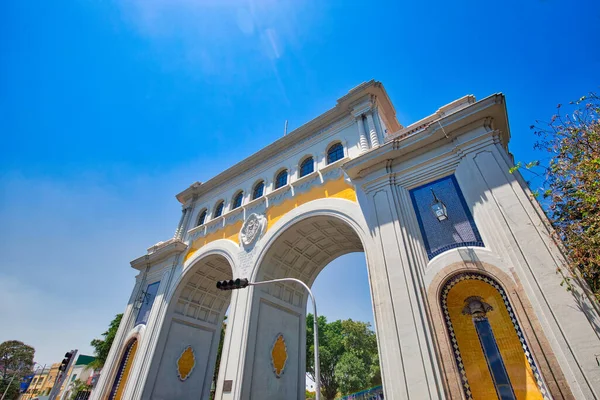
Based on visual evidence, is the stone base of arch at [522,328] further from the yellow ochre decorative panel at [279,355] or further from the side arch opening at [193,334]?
the side arch opening at [193,334]

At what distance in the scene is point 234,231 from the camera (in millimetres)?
15945

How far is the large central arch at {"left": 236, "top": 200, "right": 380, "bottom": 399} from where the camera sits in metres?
11.7

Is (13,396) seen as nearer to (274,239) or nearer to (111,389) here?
(111,389)

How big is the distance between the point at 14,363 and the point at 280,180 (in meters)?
57.7

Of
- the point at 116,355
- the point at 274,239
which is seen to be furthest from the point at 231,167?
the point at 116,355

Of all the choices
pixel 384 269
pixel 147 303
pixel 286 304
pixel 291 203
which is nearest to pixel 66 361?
pixel 147 303

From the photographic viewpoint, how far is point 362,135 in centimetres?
1315

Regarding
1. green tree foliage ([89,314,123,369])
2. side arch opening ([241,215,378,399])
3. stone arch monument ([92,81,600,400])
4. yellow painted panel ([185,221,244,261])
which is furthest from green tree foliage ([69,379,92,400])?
side arch opening ([241,215,378,399])

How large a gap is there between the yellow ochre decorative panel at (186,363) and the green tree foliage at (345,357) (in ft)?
64.4

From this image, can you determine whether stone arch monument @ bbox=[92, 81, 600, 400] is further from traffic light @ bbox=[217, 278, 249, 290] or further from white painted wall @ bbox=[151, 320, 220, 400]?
traffic light @ bbox=[217, 278, 249, 290]

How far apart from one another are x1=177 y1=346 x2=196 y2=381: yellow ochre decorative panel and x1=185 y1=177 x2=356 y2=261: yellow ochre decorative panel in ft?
16.7

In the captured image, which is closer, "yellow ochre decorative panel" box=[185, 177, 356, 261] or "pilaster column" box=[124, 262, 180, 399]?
"yellow ochre decorative panel" box=[185, 177, 356, 261]

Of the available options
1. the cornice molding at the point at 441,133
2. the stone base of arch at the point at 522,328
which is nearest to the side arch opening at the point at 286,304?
the cornice molding at the point at 441,133

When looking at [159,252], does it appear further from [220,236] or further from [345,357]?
[345,357]
